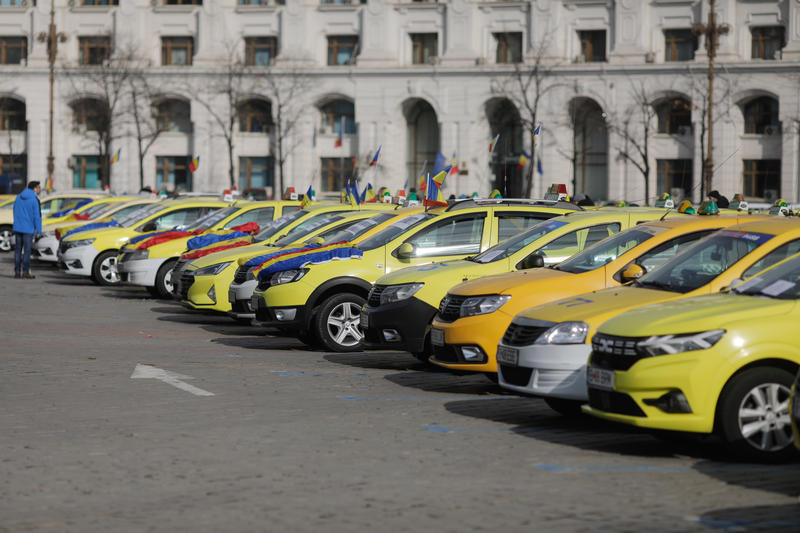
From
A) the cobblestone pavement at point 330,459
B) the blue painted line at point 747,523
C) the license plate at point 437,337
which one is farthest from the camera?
the license plate at point 437,337

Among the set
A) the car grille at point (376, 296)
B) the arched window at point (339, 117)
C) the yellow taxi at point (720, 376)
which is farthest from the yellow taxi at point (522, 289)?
the arched window at point (339, 117)

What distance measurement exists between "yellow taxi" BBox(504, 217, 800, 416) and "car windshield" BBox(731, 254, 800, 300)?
54 cm

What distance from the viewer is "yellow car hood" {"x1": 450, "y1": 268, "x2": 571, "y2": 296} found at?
1169cm

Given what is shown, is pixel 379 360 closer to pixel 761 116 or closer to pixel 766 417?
pixel 766 417

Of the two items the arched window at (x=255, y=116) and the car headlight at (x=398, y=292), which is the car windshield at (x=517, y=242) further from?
the arched window at (x=255, y=116)

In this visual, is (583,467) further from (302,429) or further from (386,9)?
(386,9)

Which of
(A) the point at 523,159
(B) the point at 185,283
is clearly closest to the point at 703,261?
(B) the point at 185,283

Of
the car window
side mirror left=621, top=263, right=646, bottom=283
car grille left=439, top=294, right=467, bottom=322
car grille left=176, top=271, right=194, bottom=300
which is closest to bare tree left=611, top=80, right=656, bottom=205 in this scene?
car grille left=176, top=271, right=194, bottom=300

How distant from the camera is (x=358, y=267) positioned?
50.5 ft

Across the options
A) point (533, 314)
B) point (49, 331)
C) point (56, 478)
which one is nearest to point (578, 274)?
point (533, 314)

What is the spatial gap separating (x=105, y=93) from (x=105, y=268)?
1894 inches

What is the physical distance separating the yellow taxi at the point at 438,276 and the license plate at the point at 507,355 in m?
2.66

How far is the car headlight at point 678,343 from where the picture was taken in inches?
336

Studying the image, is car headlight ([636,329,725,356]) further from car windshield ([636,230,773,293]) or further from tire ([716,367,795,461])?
car windshield ([636,230,773,293])
